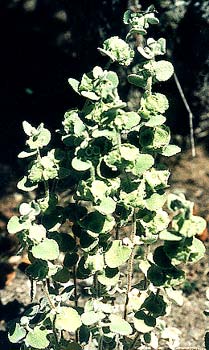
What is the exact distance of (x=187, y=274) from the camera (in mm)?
2531

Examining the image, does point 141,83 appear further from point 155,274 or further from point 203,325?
point 203,325

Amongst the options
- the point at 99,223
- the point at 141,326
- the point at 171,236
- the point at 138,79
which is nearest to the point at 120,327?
the point at 141,326

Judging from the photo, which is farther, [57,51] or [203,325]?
[57,51]

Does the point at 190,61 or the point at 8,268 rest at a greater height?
the point at 190,61

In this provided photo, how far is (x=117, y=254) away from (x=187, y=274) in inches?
46.4

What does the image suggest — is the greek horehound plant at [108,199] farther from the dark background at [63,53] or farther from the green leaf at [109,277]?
the dark background at [63,53]

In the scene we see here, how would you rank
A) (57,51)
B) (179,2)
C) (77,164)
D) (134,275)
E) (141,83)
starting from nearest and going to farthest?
(77,164) → (141,83) → (134,275) → (179,2) → (57,51)

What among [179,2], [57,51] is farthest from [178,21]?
[57,51]

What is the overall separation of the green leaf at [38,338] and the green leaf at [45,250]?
322 millimetres

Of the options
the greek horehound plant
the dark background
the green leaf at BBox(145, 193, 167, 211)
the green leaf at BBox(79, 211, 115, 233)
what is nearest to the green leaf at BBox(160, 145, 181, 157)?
the greek horehound plant

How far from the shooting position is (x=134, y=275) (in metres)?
2.57

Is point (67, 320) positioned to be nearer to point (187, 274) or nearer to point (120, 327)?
point (120, 327)

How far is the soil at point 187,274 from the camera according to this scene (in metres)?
2.32

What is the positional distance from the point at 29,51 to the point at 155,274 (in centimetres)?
259
